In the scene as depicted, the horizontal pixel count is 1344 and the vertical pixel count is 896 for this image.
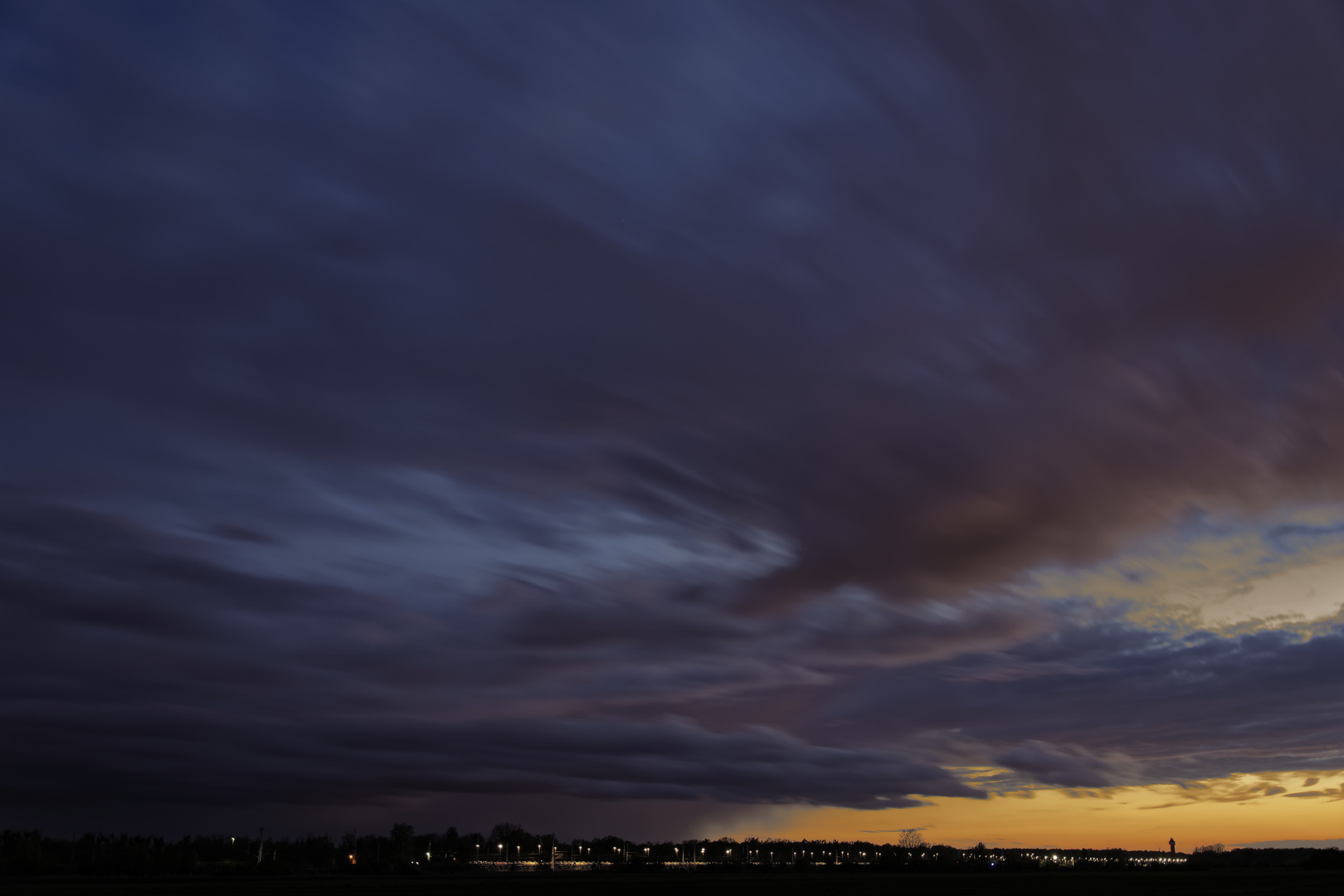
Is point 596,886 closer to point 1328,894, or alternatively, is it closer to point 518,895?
point 518,895

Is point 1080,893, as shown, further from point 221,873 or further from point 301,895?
point 221,873

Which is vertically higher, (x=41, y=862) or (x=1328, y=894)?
(x=1328, y=894)

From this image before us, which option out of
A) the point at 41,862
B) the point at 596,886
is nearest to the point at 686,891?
the point at 596,886

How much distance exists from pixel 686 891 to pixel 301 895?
46.4 metres

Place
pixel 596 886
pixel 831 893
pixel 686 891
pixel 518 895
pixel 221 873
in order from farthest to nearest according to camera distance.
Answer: pixel 221 873
pixel 596 886
pixel 686 891
pixel 831 893
pixel 518 895

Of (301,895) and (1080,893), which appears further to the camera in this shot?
(1080,893)

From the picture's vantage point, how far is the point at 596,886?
134625 millimetres

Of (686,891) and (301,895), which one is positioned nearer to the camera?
(301,895)

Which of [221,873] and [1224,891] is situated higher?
[1224,891]

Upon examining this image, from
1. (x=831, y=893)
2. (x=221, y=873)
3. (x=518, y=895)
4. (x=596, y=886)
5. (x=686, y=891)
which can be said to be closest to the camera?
(x=518, y=895)

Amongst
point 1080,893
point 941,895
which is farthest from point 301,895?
point 1080,893

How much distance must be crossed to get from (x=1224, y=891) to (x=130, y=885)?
14346 cm

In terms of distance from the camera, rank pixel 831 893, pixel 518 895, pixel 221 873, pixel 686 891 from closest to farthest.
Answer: pixel 518 895 → pixel 831 893 → pixel 686 891 → pixel 221 873

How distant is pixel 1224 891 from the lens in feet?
412
